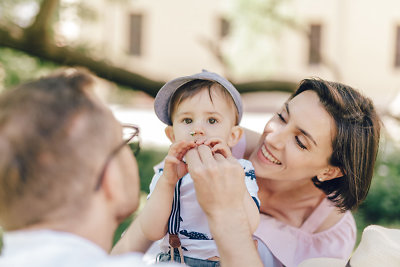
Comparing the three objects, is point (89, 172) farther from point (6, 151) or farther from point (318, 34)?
point (318, 34)

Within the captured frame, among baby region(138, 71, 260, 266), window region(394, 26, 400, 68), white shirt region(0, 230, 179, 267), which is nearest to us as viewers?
white shirt region(0, 230, 179, 267)

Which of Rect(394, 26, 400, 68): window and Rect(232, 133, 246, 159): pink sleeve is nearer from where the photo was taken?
Rect(232, 133, 246, 159): pink sleeve

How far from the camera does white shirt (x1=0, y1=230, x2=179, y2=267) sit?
1.21m

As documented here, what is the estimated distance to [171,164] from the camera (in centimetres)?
200

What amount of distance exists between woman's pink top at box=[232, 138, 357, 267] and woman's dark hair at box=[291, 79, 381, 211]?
22 centimetres

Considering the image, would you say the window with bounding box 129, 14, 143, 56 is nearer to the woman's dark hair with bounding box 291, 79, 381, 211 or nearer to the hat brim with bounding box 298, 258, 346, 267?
the woman's dark hair with bounding box 291, 79, 381, 211

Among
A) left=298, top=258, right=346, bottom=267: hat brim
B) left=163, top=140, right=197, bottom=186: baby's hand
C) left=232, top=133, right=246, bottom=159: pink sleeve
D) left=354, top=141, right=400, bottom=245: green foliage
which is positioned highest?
left=163, top=140, right=197, bottom=186: baby's hand

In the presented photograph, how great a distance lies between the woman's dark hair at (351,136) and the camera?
2342 millimetres

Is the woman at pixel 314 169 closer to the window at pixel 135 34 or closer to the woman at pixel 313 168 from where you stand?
the woman at pixel 313 168

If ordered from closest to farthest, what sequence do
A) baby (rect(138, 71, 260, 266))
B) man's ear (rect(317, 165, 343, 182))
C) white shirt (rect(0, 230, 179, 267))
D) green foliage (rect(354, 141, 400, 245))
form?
white shirt (rect(0, 230, 179, 267)) < baby (rect(138, 71, 260, 266)) < man's ear (rect(317, 165, 343, 182)) < green foliage (rect(354, 141, 400, 245))

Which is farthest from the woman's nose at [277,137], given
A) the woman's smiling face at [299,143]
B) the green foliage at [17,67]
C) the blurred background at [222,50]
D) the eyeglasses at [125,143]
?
the green foliage at [17,67]

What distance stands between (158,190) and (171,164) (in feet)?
0.49

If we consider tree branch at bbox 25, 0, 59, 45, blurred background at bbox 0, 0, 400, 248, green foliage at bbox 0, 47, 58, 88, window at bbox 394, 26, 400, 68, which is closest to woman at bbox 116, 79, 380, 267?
blurred background at bbox 0, 0, 400, 248

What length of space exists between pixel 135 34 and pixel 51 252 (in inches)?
909
